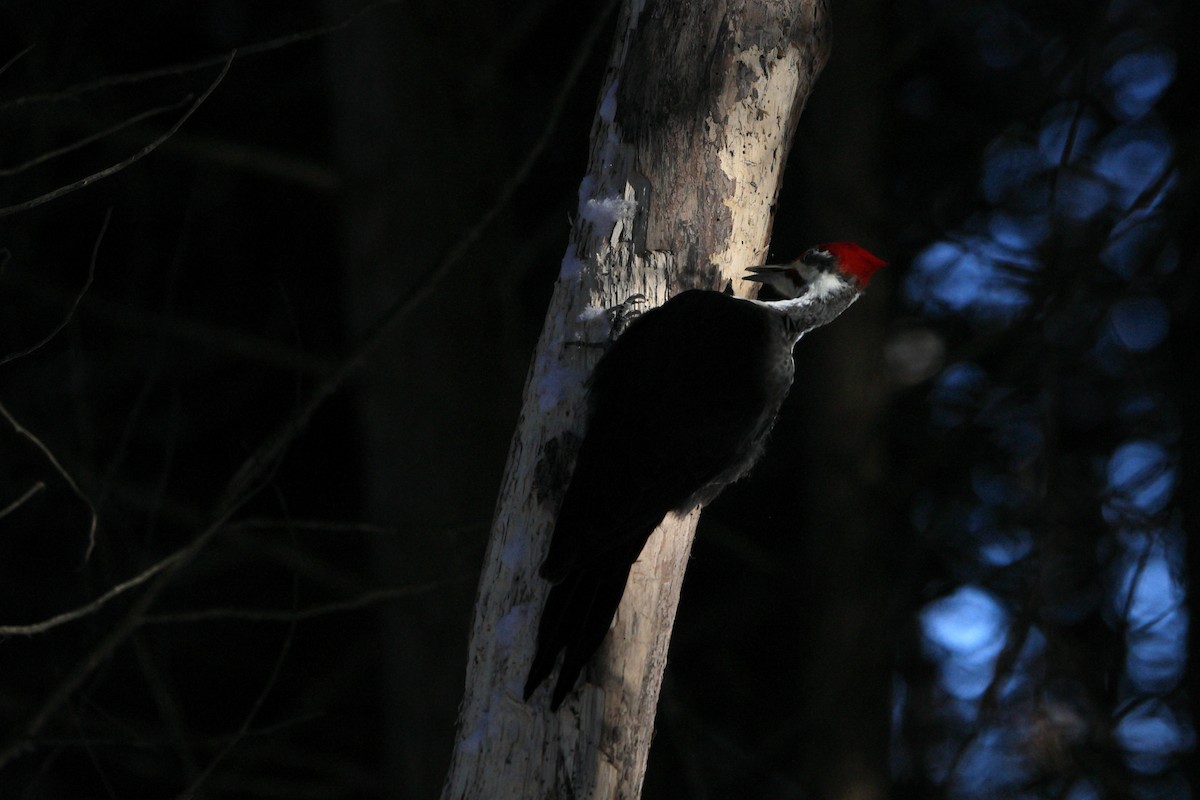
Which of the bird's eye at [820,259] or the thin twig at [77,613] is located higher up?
the bird's eye at [820,259]

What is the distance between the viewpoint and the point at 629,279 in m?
2.05

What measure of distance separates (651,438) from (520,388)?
1.96 m

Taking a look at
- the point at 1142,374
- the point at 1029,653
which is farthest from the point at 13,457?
the point at 1142,374

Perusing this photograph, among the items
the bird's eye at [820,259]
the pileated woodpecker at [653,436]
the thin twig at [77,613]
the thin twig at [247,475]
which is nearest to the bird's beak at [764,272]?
the pileated woodpecker at [653,436]

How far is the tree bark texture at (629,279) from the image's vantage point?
181 centimetres

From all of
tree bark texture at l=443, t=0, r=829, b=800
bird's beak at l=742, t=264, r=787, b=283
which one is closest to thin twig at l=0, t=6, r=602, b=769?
tree bark texture at l=443, t=0, r=829, b=800

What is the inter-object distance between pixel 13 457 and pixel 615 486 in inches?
114

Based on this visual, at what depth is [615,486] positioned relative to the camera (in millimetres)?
1859

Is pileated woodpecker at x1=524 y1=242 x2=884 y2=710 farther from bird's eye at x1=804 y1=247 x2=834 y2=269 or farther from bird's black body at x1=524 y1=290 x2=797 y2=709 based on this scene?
bird's eye at x1=804 y1=247 x2=834 y2=269

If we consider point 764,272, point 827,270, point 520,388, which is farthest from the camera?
point 520,388

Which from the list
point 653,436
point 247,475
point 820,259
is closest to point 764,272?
point 820,259

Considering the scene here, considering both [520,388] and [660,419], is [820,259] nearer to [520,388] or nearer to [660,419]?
[660,419]

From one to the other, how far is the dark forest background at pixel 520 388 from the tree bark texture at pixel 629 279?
52.6 inches

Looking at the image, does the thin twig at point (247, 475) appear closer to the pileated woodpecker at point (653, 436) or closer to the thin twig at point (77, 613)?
the thin twig at point (77, 613)
